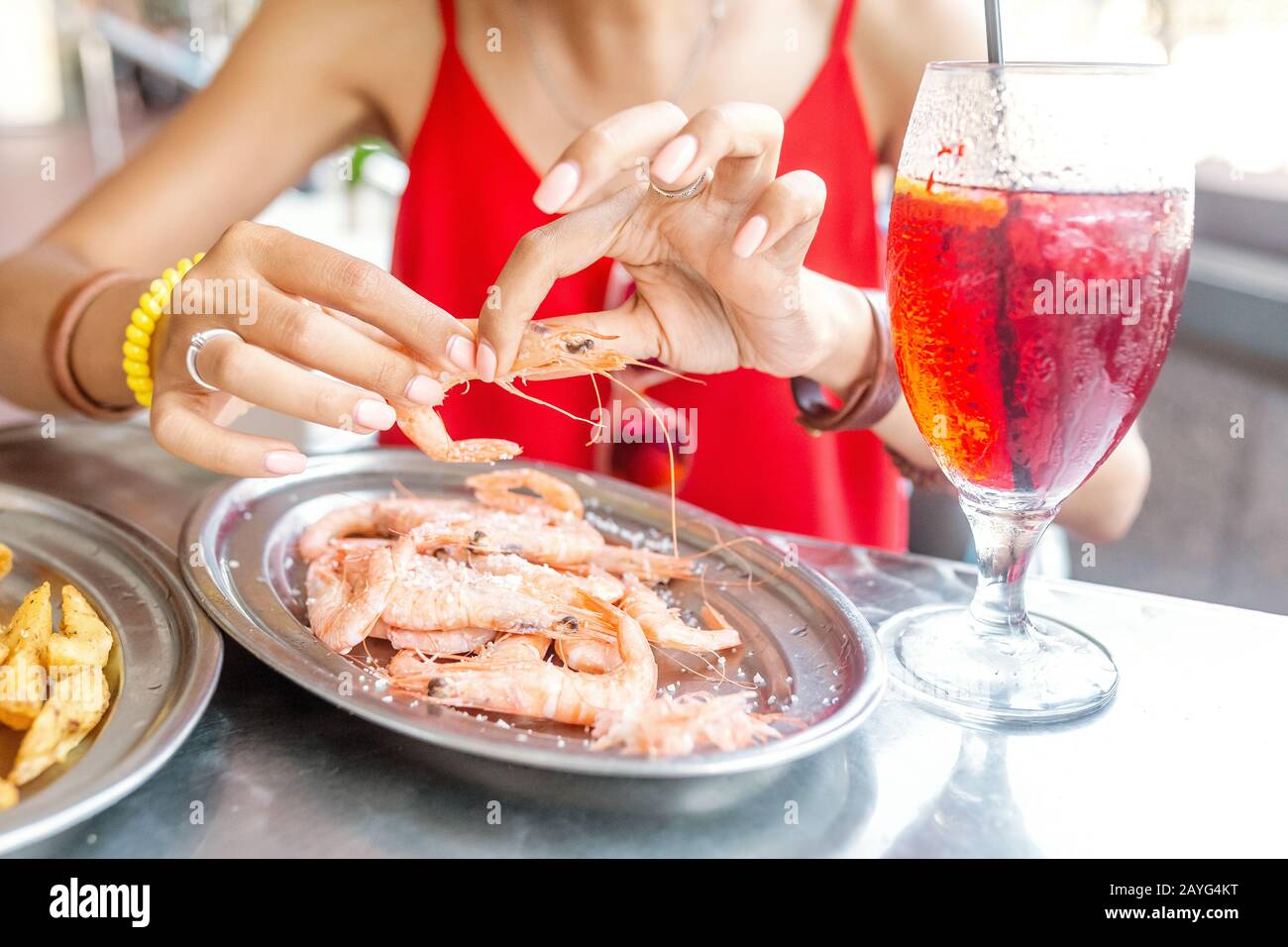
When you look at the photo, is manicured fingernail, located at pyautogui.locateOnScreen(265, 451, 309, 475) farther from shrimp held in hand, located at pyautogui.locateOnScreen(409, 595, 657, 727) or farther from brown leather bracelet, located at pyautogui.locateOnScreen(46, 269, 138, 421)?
brown leather bracelet, located at pyautogui.locateOnScreen(46, 269, 138, 421)

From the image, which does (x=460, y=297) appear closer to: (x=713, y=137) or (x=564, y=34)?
(x=564, y=34)

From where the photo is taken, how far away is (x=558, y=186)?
3.10ft

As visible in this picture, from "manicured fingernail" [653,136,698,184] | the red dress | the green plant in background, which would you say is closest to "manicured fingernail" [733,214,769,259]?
"manicured fingernail" [653,136,698,184]

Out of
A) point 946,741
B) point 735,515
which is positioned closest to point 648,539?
point 946,741

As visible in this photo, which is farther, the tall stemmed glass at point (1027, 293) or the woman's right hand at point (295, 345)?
the woman's right hand at point (295, 345)

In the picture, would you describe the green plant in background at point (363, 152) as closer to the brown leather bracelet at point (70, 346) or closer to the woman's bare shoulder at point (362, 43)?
the woman's bare shoulder at point (362, 43)

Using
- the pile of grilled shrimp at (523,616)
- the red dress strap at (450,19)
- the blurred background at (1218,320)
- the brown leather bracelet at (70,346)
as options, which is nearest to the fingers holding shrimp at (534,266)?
the pile of grilled shrimp at (523,616)

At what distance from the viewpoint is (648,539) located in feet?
4.61

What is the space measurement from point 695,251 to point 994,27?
0.39m

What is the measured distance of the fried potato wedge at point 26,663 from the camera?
865mm

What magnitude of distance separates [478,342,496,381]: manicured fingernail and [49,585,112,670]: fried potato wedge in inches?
17.6

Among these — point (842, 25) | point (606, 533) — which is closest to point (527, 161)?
point (842, 25)

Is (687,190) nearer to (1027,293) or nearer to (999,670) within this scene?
(1027,293)
